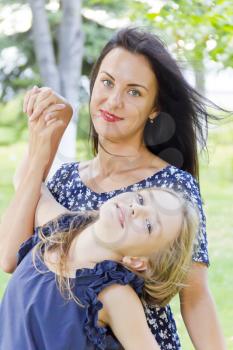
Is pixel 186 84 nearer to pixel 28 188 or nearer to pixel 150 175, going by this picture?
pixel 150 175

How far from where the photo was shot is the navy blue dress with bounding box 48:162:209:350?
2150 millimetres

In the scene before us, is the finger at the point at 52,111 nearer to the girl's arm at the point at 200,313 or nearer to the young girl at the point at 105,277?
the young girl at the point at 105,277

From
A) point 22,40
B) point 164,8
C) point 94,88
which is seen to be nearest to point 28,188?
point 94,88

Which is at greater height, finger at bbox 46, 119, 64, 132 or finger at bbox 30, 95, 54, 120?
finger at bbox 30, 95, 54, 120

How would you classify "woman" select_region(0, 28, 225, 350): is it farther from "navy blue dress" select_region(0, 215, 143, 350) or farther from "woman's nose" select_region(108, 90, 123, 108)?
"navy blue dress" select_region(0, 215, 143, 350)

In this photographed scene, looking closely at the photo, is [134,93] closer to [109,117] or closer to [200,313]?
[109,117]

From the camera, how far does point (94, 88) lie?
2.29 m

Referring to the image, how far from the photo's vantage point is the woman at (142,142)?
2.16m

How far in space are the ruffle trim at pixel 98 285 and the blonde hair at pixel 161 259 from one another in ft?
0.10

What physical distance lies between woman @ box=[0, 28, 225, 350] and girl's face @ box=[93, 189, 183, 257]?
177 millimetres

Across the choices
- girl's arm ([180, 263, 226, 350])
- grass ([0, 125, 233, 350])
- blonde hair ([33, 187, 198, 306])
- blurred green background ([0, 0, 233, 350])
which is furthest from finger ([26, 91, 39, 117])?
blurred green background ([0, 0, 233, 350])

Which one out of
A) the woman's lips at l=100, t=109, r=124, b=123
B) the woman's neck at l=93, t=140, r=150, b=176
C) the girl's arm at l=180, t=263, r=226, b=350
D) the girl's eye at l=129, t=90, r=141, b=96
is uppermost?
the girl's eye at l=129, t=90, r=141, b=96

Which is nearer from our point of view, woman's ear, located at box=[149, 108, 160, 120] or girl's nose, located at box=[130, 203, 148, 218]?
girl's nose, located at box=[130, 203, 148, 218]

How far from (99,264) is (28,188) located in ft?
1.38
